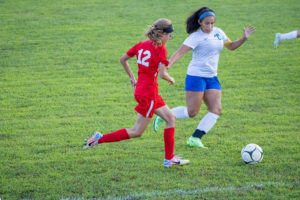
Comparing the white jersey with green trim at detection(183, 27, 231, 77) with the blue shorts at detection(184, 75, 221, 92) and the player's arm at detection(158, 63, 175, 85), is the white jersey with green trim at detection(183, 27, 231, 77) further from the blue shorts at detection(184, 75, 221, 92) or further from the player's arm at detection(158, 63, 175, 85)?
the player's arm at detection(158, 63, 175, 85)

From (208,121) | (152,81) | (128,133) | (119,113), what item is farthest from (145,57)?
(119,113)

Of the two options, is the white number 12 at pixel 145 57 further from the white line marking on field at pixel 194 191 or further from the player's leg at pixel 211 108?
the white line marking on field at pixel 194 191

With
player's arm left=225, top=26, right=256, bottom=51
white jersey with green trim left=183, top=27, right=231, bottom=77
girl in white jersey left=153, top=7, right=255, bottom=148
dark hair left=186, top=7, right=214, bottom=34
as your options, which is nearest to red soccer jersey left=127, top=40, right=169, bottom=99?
girl in white jersey left=153, top=7, right=255, bottom=148

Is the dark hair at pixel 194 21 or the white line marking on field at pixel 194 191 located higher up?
the dark hair at pixel 194 21

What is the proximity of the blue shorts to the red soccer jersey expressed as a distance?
3.30 feet

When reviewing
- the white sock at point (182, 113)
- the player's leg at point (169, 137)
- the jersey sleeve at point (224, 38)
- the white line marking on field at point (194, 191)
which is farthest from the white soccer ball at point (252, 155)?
the jersey sleeve at point (224, 38)

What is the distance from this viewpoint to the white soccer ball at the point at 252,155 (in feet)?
17.8

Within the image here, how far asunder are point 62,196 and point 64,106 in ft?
13.4

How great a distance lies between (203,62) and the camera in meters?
5.96

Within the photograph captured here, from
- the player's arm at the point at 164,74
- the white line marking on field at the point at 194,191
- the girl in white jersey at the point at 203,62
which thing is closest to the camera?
the white line marking on field at the point at 194,191

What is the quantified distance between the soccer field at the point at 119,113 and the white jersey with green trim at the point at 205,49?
1.23 meters

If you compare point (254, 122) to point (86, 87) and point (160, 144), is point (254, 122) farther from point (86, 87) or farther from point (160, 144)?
point (86, 87)

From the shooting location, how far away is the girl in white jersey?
578cm

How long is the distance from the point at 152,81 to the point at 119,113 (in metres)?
3.02
